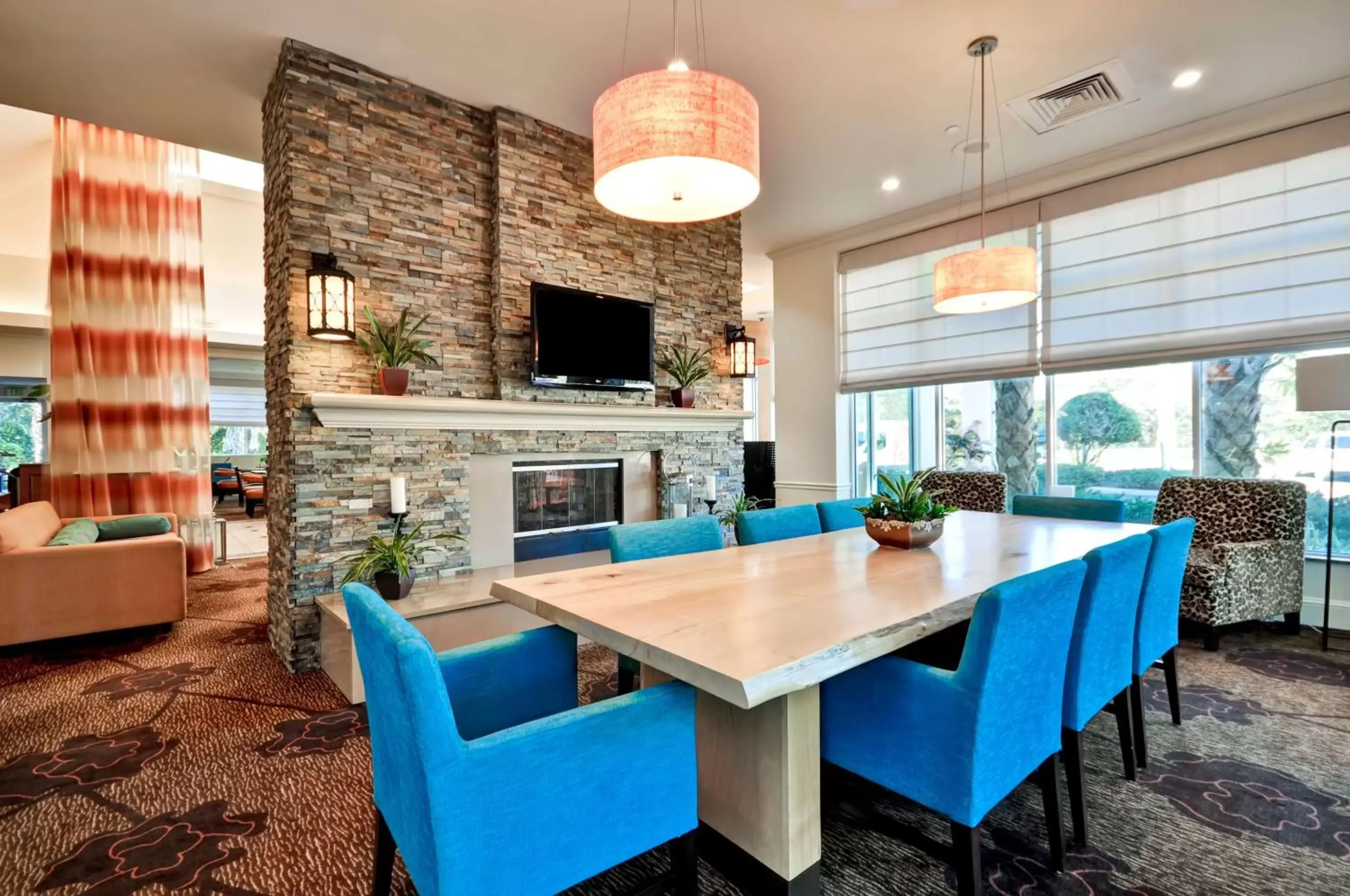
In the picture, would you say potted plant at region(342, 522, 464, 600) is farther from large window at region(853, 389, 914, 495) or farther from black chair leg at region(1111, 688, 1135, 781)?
large window at region(853, 389, 914, 495)

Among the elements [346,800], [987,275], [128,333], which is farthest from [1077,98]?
[128,333]

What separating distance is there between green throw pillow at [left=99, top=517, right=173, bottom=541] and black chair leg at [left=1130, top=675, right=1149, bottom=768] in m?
5.55

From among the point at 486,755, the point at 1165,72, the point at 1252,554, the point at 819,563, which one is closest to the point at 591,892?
the point at 486,755

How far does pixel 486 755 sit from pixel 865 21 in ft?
10.6

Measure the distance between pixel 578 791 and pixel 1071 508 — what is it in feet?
10.5

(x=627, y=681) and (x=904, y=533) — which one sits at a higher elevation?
(x=904, y=533)

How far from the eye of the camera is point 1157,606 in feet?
6.93

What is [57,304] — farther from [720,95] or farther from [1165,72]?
[1165,72]

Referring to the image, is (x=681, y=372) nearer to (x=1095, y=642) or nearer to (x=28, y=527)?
(x=1095, y=642)

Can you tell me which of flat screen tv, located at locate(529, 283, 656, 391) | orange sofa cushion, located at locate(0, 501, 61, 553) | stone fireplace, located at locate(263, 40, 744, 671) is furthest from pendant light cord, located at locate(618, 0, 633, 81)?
orange sofa cushion, located at locate(0, 501, 61, 553)

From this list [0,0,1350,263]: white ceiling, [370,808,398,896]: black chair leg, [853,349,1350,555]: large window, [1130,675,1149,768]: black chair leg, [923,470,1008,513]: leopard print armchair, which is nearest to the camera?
[370,808,398,896]: black chair leg

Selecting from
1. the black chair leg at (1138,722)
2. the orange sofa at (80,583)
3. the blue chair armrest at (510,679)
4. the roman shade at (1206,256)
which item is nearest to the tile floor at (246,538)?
the orange sofa at (80,583)

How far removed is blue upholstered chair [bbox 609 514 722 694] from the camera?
220 centimetres

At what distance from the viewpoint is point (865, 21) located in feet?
9.28
